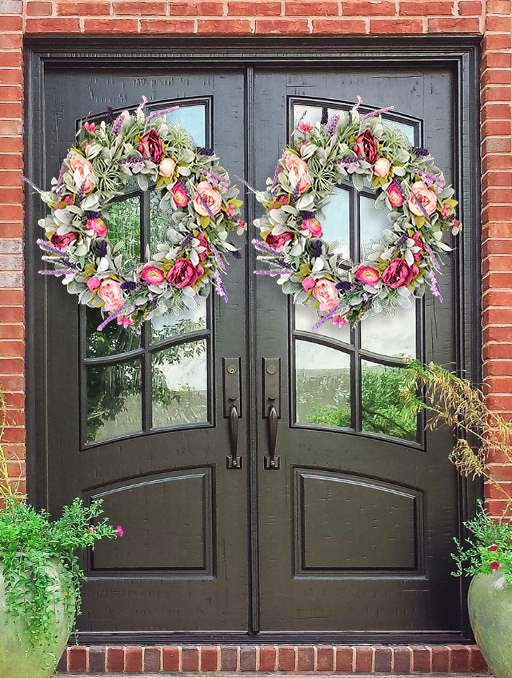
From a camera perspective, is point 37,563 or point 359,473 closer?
point 37,563

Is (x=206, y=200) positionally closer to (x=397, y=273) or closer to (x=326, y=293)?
(x=326, y=293)

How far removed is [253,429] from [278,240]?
85cm

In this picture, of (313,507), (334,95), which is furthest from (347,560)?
(334,95)

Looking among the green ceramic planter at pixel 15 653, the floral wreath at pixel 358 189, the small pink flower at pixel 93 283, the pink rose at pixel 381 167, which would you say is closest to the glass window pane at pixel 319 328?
the floral wreath at pixel 358 189

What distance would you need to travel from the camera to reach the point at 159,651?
354 cm

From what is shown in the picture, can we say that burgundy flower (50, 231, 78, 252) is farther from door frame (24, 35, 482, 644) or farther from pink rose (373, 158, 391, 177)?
pink rose (373, 158, 391, 177)

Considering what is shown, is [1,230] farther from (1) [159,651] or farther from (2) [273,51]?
(1) [159,651]

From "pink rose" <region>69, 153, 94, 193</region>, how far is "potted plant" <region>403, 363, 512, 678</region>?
1.61m

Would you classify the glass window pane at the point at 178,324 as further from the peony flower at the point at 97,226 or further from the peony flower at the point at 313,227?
the peony flower at the point at 313,227

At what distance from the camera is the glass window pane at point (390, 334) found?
370 centimetres

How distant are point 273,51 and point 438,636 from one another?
2729 mm

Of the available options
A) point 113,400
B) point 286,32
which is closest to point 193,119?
point 286,32

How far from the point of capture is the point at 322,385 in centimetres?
369

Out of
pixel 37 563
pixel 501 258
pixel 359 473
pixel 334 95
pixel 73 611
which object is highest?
pixel 334 95
